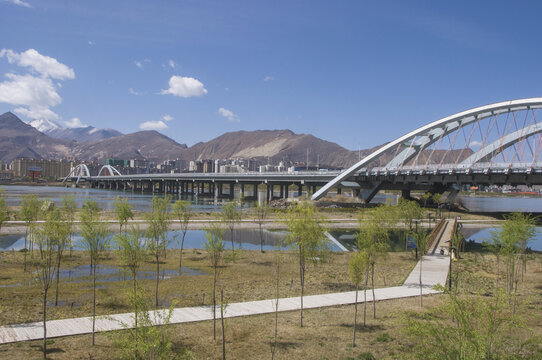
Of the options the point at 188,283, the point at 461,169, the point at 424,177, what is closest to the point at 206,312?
the point at 188,283

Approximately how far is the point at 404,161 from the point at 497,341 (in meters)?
76.0

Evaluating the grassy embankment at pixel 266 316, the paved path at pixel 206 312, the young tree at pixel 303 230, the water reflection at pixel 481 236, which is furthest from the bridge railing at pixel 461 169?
the young tree at pixel 303 230

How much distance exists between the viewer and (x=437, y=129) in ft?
263

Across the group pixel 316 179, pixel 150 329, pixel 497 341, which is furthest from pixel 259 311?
pixel 316 179

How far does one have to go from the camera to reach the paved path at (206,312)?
14.4 m

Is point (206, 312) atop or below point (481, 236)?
atop

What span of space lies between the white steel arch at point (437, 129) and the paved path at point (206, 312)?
48172 mm

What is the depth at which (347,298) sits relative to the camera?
20.2 meters

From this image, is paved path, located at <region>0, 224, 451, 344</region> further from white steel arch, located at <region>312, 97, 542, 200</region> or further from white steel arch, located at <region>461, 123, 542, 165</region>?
white steel arch, located at <region>461, 123, 542, 165</region>

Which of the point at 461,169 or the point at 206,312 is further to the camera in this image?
the point at 461,169

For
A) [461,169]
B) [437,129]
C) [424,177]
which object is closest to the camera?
[461,169]

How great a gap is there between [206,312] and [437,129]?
73565 mm

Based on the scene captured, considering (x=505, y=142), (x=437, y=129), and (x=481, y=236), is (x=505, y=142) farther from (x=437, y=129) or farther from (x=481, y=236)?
(x=481, y=236)

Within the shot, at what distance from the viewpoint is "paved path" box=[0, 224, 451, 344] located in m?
14.4
